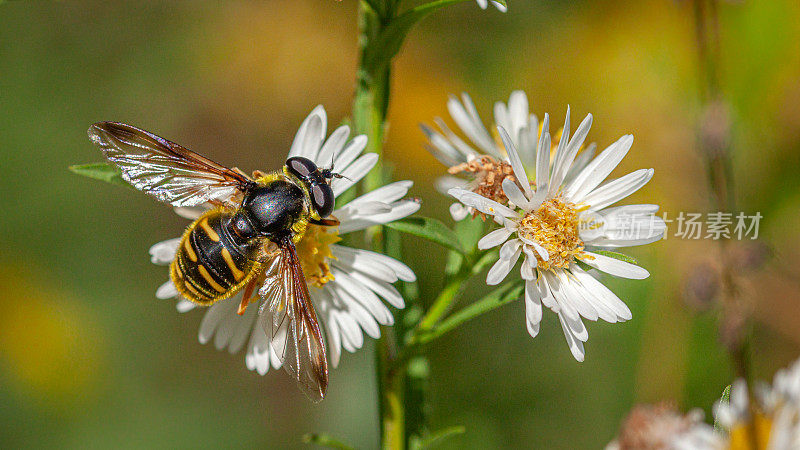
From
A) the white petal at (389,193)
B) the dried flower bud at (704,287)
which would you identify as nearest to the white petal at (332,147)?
the white petal at (389,193)

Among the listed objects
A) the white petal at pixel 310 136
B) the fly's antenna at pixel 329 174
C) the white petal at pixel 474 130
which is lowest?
the fly's antenna at pixel 329 174

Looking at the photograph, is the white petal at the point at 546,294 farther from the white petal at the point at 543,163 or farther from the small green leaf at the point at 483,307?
the white petal at the point at 543,163

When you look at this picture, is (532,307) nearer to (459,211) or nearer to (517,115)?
(459,211)

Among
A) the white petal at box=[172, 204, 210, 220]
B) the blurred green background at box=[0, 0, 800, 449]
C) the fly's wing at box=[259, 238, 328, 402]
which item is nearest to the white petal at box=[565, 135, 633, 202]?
the fly's wing at box=[259, 238, 328, 402]

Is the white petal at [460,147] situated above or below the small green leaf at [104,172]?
above

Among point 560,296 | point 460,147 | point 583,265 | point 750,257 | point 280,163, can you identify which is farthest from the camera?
point 280,163

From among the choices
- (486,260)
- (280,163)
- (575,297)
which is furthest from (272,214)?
(280,163)

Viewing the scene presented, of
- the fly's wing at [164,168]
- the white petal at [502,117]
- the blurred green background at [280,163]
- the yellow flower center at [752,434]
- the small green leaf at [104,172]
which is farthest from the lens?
the blurred green background at [280,163]
